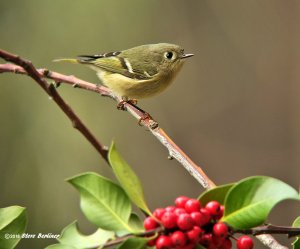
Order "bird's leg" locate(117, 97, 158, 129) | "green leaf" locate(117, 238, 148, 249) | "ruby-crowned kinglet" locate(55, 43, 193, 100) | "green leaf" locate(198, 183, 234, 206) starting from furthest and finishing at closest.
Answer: "ruby-crowned kinglet" locate(55, 43, 193, 100)
"bird's leg" locate(117, 97, 158, 129)
"green leaf" locate(198, 183, 234, 206)
"green leaf" locate(117, 238, 148, 249)

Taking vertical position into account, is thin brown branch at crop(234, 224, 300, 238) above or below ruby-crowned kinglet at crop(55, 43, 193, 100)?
below

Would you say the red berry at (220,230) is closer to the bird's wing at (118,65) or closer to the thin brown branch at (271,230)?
the thin brown branch at (271,230)

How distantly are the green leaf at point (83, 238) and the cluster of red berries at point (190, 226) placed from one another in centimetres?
8

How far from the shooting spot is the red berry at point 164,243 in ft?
2.59

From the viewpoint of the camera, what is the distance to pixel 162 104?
4.94 m

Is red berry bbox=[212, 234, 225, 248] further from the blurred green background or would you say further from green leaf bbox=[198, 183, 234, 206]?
the blurred green background

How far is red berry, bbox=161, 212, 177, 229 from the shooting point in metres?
0.83

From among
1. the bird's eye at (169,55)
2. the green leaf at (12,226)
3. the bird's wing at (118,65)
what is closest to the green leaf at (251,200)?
the green leaf at (12,226)

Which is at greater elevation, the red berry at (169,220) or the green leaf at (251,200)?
the red berry at (169,220)

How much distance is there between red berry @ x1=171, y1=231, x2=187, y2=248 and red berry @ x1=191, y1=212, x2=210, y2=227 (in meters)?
0.03

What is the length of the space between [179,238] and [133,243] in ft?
0.26

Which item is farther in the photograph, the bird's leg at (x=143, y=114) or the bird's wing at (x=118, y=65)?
the bird's wing at (x=118, y=65)

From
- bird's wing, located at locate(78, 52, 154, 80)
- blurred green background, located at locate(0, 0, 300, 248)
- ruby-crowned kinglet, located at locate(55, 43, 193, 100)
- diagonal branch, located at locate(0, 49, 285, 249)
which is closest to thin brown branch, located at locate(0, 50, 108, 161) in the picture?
diagonal branch, located at locate(0, 49, 285, 249)

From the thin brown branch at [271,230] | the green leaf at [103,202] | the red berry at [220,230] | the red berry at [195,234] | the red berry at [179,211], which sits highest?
the green leaf at [103,202]
